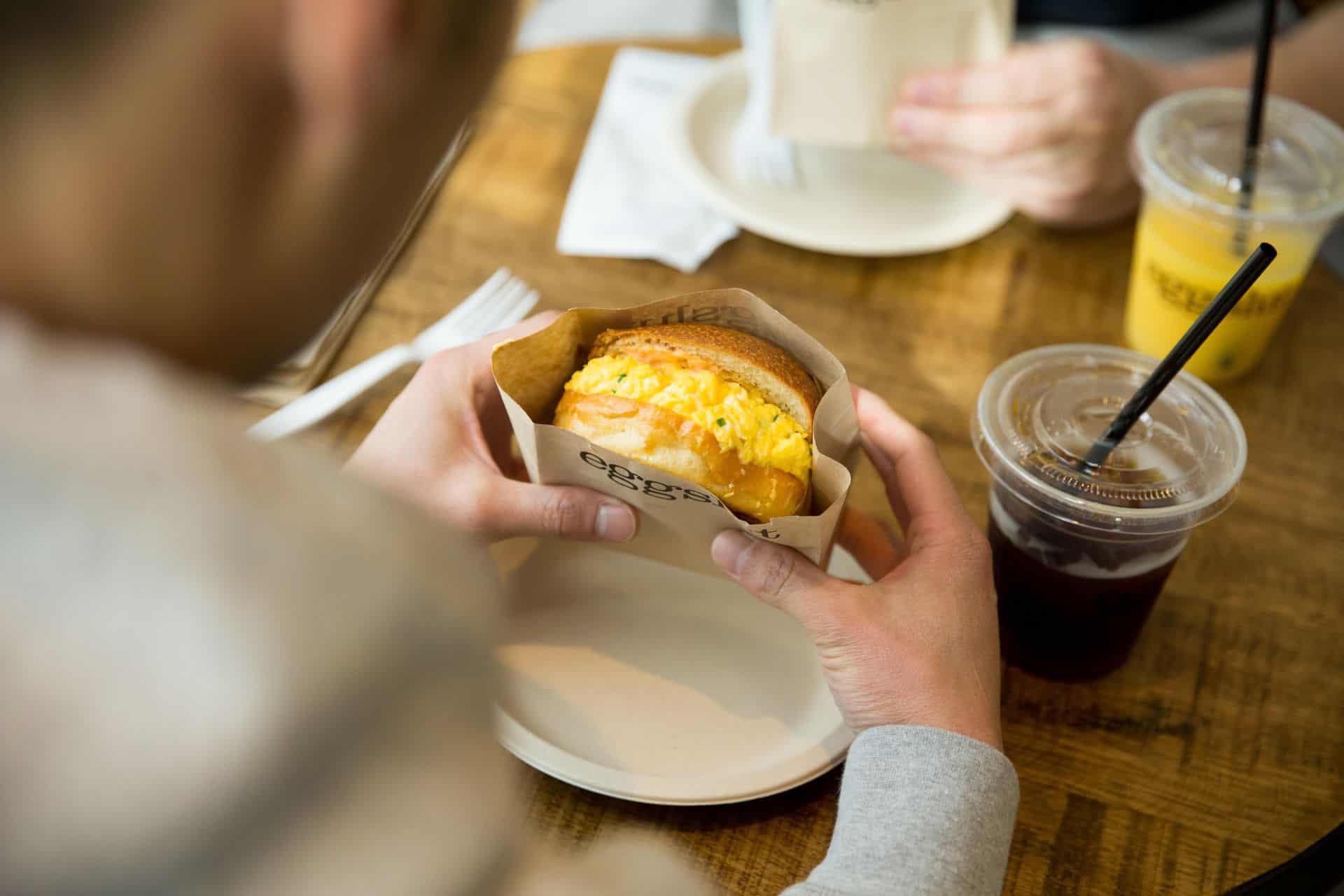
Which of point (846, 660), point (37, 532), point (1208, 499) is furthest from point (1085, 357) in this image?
point (37, 532)

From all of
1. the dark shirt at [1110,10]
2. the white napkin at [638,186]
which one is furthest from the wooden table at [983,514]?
the dark shirt at [1110,10]

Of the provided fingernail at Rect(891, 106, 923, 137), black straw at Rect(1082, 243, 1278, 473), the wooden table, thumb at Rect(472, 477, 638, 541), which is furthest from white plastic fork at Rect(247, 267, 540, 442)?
black straw at Rect(1082, 243, 1278, 473)

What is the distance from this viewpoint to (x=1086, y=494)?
2.91 ft

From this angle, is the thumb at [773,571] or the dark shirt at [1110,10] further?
the dark shirt at [1110,10]

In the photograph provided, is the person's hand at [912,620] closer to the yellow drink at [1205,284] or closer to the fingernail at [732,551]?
the fingernail at [732,551]

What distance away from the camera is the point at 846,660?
85 centimetres

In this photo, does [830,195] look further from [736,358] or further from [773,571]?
[773,571]

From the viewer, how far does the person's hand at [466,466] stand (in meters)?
0.94

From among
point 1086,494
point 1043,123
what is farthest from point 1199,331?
point 1043,123

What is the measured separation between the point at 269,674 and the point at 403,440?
69 centimetres

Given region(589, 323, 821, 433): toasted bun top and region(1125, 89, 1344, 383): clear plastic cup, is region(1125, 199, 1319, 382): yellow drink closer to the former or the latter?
region(1125, 89, 1344, 383): clear plastic cup

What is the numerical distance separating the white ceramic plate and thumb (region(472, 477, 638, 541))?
59 centimetres

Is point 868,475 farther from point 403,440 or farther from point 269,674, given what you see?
point 269,674

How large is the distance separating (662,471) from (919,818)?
308 mm
